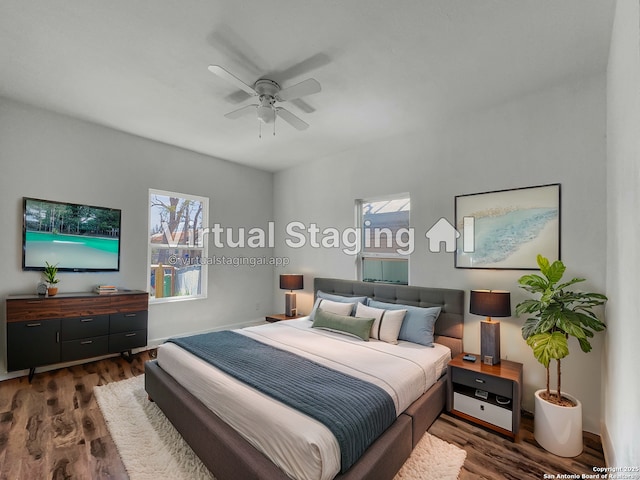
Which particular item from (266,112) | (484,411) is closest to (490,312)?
(484,411)

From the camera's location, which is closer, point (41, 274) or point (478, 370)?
point (478, 370)

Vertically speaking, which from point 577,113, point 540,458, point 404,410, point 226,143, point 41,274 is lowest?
point 540,458

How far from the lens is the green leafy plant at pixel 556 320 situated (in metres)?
2.15

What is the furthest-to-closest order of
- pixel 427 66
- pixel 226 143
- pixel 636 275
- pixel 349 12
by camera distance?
pixel 226 143 → pixel 427 66 → pixel 349 12 → pixel 636 275

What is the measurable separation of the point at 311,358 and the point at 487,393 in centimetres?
152

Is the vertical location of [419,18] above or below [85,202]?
above

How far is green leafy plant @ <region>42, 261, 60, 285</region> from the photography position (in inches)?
130

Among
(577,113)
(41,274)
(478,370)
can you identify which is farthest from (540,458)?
(41,274)

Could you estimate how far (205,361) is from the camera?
2453 millimetres

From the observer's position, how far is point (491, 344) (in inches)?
105

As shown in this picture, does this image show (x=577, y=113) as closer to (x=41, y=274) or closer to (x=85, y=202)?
(x=85, y=202)

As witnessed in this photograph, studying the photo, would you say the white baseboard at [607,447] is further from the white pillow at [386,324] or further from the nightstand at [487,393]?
the white pillow at [386,324]

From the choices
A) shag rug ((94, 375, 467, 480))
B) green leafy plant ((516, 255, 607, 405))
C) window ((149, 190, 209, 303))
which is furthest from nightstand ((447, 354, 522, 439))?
window ((149, 190, 209, 303))

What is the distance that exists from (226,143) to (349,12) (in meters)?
2.76
